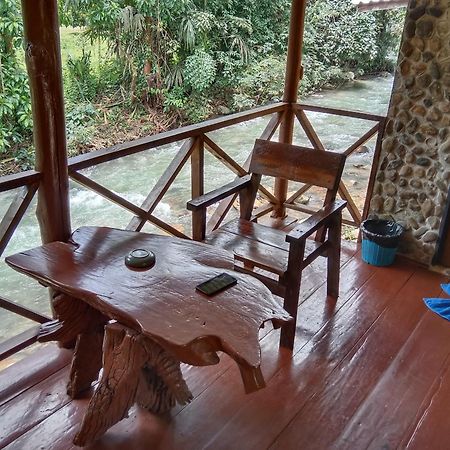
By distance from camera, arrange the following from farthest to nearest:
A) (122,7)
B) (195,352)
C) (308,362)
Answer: (122,7), (308,362), (195,352)

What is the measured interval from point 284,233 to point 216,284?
1.13 metres

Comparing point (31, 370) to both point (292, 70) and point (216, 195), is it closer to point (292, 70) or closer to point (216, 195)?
point (216, 195)

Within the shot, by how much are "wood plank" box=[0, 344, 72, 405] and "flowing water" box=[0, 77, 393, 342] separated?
171 cm

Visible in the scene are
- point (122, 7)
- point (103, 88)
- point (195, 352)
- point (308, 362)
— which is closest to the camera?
point (195, 352)

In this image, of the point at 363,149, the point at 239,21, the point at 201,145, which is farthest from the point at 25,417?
the point at 239,21

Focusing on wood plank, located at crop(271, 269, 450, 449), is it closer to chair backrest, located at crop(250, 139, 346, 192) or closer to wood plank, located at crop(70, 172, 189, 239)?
chair backrest, located at crop(250, 139, 346, 192)

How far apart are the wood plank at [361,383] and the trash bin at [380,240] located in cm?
33

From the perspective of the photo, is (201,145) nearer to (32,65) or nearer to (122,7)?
(32,65)

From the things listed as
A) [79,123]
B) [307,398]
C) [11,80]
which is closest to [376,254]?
[307,398]

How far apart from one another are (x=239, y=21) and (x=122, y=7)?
85.0 inches

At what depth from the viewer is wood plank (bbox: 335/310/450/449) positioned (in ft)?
6.59

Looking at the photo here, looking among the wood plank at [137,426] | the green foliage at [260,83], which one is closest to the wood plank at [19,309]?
the wood plank at [137,426]

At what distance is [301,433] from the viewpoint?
2.01m

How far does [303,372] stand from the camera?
236 cm
